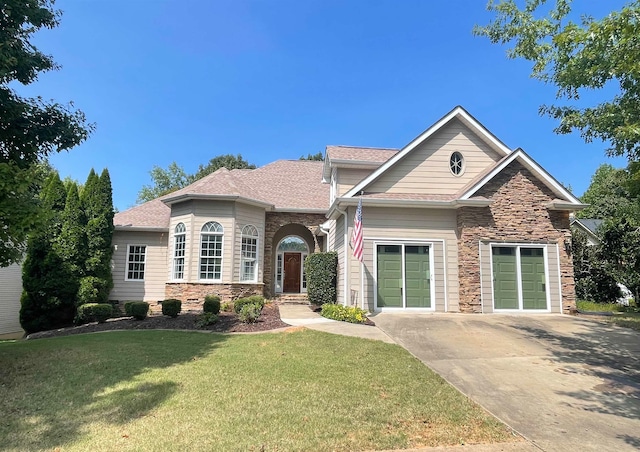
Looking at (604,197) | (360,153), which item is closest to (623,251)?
(360,153)

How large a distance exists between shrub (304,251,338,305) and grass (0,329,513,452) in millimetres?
6226

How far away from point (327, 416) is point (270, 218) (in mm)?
14376

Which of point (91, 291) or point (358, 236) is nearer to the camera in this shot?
point (358, 236)

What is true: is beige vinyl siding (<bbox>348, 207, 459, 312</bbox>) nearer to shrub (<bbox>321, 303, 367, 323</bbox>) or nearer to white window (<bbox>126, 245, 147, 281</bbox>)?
shrub (<bbox>321, 303, 367, 323</bbox>)

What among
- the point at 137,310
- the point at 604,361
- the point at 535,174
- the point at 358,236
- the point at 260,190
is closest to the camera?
the point at 604,361

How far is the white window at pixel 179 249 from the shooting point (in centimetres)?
1628

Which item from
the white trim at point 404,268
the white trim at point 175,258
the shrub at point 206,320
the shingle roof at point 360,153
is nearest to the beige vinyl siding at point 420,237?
the white trim at point 404,268

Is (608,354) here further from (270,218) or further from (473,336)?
(270,218)

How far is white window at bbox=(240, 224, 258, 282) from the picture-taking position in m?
16.7

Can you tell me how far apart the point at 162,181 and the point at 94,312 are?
34.3 m

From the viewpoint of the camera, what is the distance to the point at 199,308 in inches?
615

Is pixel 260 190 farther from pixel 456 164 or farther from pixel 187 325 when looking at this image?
pixel 456 164

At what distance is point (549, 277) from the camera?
12945 millimetres

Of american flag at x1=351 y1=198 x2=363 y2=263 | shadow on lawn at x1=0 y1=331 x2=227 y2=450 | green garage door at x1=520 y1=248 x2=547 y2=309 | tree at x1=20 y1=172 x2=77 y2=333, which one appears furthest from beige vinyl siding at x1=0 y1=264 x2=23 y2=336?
green garage door at x1=520 y1=248 x2=547 y2=309
